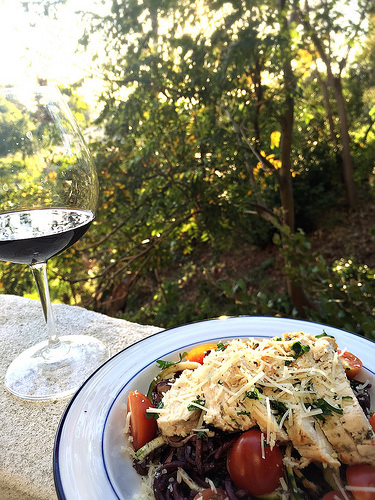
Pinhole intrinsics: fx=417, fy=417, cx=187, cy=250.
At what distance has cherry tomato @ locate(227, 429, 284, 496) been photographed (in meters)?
0.62

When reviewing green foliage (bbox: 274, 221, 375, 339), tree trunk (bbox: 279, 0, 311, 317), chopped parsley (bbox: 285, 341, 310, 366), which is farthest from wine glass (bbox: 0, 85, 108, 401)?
tree trunk (bbox: 279, 0, 311, 317)

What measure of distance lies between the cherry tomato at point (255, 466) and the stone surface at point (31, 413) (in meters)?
0.35

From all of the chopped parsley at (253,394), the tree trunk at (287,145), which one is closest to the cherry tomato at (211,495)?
the chopped parsley at (253,394)

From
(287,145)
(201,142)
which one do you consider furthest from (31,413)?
(287,145)

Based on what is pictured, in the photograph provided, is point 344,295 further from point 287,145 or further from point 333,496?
point 333,496

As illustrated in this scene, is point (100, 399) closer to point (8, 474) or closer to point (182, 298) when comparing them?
point (8, 474)

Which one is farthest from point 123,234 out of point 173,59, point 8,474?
point 8,474

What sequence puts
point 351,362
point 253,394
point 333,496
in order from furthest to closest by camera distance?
point 351,362 < point 253,394 < point 333,496

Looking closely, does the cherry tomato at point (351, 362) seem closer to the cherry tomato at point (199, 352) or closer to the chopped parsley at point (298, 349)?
the chopped parsley at point (298, 349)

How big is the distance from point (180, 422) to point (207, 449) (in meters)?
0.07

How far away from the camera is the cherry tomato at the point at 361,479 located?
56 cm

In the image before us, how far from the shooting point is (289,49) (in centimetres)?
240

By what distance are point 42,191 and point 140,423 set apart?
0.61 m

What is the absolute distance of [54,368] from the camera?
1.08 meters
